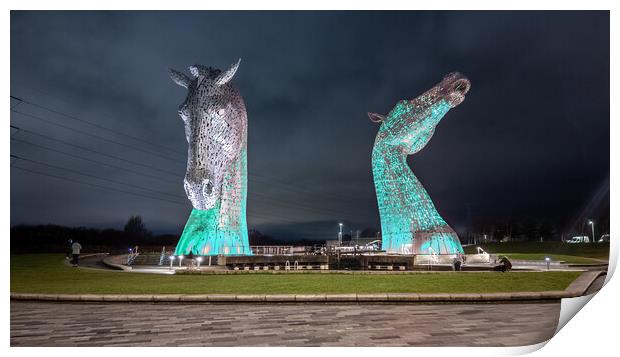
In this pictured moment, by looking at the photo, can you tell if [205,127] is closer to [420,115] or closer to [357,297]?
[420,115]

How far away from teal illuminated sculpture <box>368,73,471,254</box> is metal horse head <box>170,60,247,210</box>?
7.70m

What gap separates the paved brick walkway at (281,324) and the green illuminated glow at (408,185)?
46.8 ft

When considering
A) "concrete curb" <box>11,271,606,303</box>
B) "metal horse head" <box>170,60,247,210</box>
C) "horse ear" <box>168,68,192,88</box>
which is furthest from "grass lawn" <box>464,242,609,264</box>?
"horse ear" <box>168,68,192,88</box>

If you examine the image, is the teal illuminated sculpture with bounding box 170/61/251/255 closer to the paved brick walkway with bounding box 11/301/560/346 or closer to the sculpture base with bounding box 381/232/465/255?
the sculpture base with bounding box 381/232/465/255

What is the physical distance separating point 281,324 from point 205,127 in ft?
54.6

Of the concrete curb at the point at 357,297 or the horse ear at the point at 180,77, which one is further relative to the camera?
the horse ear at the point at 180,77

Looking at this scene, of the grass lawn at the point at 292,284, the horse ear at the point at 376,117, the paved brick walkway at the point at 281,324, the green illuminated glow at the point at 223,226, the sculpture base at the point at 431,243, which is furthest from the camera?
the horse ear at the point at 376,117

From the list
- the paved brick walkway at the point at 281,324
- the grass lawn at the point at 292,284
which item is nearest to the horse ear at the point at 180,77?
the grass lawn at the point at 292,284

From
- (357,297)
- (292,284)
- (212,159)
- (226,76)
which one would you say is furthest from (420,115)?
(357,297)

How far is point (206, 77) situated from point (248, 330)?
57.7 feet

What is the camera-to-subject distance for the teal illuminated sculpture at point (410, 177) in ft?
71.5

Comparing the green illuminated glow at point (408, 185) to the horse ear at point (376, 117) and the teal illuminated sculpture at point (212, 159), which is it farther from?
the teal illuminated sculpture at point (212, 159)

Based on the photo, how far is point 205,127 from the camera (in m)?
21.8

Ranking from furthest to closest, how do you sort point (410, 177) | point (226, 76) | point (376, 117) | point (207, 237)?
point (376, 117) → point (410, 177) → point (207, 237) → point (226, 76)
